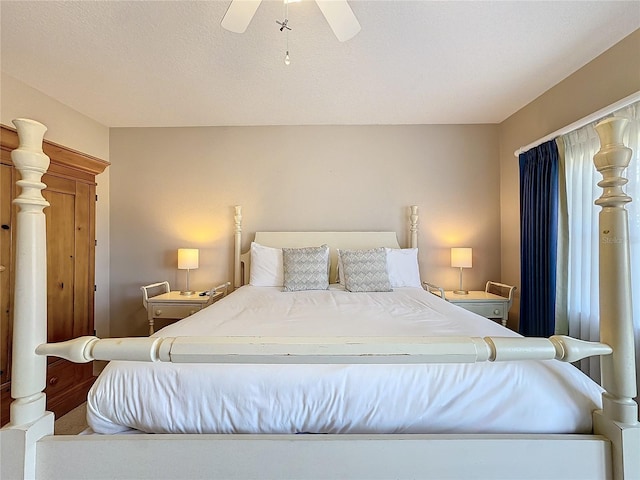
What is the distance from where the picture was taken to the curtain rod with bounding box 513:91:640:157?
1.58m

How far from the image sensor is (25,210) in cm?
87

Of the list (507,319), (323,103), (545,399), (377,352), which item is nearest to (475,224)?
(507,319)

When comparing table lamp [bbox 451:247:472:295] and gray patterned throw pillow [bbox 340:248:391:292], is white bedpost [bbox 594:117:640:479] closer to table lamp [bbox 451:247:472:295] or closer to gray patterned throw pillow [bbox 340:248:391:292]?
gray patterned throw pillow [bbox 340:248:391:292]

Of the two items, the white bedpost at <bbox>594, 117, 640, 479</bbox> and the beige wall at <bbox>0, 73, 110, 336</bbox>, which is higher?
the beige wall at <bbox>0, 73, 110, 336</bbox>

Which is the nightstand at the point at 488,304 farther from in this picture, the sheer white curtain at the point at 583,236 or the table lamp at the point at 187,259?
the table lamp at the point at 187,259

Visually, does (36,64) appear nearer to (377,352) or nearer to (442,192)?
(377,352)

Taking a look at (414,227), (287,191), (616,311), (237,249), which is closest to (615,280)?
(616,311)

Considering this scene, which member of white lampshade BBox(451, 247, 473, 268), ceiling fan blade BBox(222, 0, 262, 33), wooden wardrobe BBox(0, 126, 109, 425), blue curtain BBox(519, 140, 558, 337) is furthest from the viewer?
white lampshade BBox(451, 247, 473, 268)

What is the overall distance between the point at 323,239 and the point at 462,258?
1.33 meters

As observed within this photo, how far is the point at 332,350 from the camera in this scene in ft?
2.64

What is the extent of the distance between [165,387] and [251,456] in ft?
1.17

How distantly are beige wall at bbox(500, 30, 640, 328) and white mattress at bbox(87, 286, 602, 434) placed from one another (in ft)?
6.08

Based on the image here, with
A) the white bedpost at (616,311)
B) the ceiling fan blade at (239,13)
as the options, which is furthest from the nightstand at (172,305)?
the white bedpost at (616,311)

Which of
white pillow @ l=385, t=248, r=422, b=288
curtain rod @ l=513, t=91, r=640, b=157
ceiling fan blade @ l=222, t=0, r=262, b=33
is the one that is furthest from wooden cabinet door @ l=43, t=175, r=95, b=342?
curtain rod @ l=513, t=91, r=640, b=157
